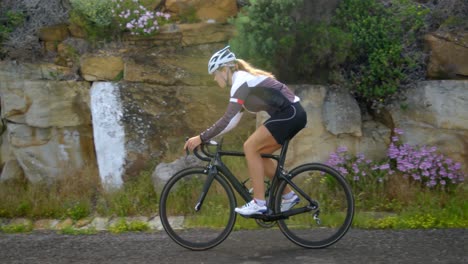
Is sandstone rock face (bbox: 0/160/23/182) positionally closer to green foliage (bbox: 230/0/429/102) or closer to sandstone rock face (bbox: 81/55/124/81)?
sandstone rock face (bbox: 81/55/124/81)

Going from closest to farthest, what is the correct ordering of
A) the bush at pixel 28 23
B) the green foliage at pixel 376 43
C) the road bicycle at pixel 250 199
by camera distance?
the road bicycle at pixel 250 199, the green foliage at pixel 376 43, the bush at pixel 28 23

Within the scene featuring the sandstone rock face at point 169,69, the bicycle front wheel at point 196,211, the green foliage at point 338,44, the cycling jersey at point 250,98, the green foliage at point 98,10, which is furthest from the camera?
the green foliage at point 98,10

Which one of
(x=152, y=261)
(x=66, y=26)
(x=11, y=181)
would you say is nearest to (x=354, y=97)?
(x=152, y=261)

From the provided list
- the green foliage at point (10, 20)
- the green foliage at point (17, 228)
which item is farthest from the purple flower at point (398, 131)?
the green foliage at point (10, 20)

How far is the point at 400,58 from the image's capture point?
7141mm

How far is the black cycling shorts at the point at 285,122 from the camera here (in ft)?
17.5

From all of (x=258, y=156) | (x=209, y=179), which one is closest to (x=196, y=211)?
(x=209, y=179)

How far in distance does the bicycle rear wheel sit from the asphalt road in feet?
0.40

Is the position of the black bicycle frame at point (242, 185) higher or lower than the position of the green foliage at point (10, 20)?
lower

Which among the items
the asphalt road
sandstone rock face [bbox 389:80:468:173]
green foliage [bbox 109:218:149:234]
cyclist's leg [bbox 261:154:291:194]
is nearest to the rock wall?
sandstone rock face [bbox 389:80:468:173]

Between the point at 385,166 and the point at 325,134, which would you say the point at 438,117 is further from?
the point at 325,134

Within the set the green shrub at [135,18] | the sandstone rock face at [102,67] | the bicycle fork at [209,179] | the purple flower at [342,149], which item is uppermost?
the green shrub at [135,18]

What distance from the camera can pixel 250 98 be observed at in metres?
5.39

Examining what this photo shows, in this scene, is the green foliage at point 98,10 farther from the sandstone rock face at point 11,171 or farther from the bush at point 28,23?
the sandstone rock face at point 11,171
